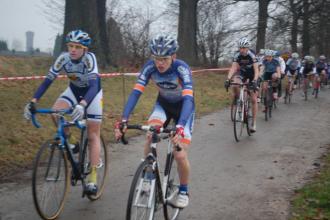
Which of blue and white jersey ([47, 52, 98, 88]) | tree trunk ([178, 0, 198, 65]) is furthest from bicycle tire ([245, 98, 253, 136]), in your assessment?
tree trunk ([178, 0, 198, 65])

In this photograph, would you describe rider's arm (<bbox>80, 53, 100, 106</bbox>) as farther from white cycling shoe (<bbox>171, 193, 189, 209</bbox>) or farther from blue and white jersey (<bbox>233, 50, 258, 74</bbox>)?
blue and white jersey (<bbox>233, 50, 258, 74</bbox>)

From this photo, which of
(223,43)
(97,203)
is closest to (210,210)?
(97,203)

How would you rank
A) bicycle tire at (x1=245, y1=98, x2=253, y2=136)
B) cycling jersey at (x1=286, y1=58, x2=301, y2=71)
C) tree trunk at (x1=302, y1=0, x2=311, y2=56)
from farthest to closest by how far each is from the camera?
tree trunk at (x1=302, y1=0, x2=311, y2=56) < cycling jersey at (x1=286, y1=58, x2=301, y2=71) < bicycle tire at (x1=245, y1=98, x2=253, y2=136)

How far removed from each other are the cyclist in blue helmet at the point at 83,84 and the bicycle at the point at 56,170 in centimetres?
13

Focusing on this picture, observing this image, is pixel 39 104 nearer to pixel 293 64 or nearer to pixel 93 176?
pixel 93 176

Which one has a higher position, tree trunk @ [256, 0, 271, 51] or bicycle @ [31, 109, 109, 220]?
tree trunk @ [256, 0, 271, 51]

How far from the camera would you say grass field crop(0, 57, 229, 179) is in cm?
866

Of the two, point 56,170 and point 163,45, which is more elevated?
point 163,45

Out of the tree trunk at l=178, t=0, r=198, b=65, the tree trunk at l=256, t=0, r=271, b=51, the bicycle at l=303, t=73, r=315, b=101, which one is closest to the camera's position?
the bicycle at l=303, t=73, r=315, b=101

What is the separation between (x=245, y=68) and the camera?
12.0m

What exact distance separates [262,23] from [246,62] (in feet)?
69.6

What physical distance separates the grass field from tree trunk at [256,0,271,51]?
9712mm

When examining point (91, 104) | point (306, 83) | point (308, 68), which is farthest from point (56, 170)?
point (308, 68)

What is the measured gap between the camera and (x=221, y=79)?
82.3 ft
